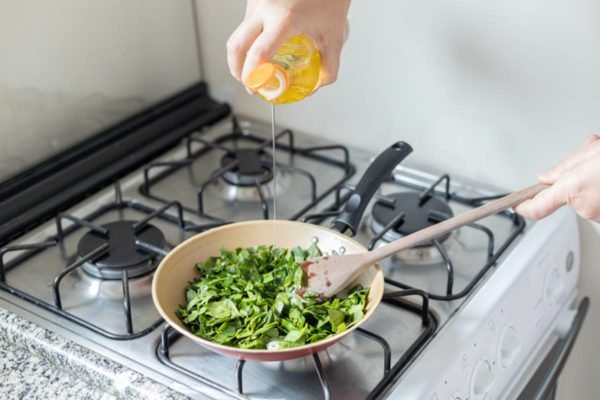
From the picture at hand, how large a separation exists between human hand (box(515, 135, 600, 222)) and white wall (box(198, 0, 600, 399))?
0.76 ft

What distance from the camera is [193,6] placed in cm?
141

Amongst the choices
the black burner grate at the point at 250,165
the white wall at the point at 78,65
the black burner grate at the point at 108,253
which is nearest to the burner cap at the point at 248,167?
the black burner grate at the point at 250,165

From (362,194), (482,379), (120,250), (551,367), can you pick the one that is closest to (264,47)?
(362,194)

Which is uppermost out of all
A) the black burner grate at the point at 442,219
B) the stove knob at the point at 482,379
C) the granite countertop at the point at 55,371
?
the black burner grate at the point at 442,219

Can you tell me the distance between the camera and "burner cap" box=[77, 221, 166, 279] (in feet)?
3.33

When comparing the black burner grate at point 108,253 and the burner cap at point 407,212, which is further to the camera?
the burner cap at point 407,212

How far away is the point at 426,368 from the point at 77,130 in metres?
0.71

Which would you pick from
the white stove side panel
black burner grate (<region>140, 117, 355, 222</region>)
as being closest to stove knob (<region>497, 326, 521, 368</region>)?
the white stove side panel

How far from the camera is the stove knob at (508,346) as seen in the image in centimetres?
97

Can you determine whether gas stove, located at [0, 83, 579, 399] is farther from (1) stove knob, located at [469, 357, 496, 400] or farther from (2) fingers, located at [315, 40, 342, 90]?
(2) fingers, located at [315, 40, 342, 90]

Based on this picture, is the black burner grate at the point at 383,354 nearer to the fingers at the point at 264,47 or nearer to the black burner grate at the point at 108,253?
the black burner grate at the point at 108,253

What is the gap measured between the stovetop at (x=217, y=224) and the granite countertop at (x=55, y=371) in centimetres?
2

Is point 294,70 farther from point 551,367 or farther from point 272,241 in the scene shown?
point 551,367

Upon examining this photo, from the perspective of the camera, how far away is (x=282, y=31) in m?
0.89
